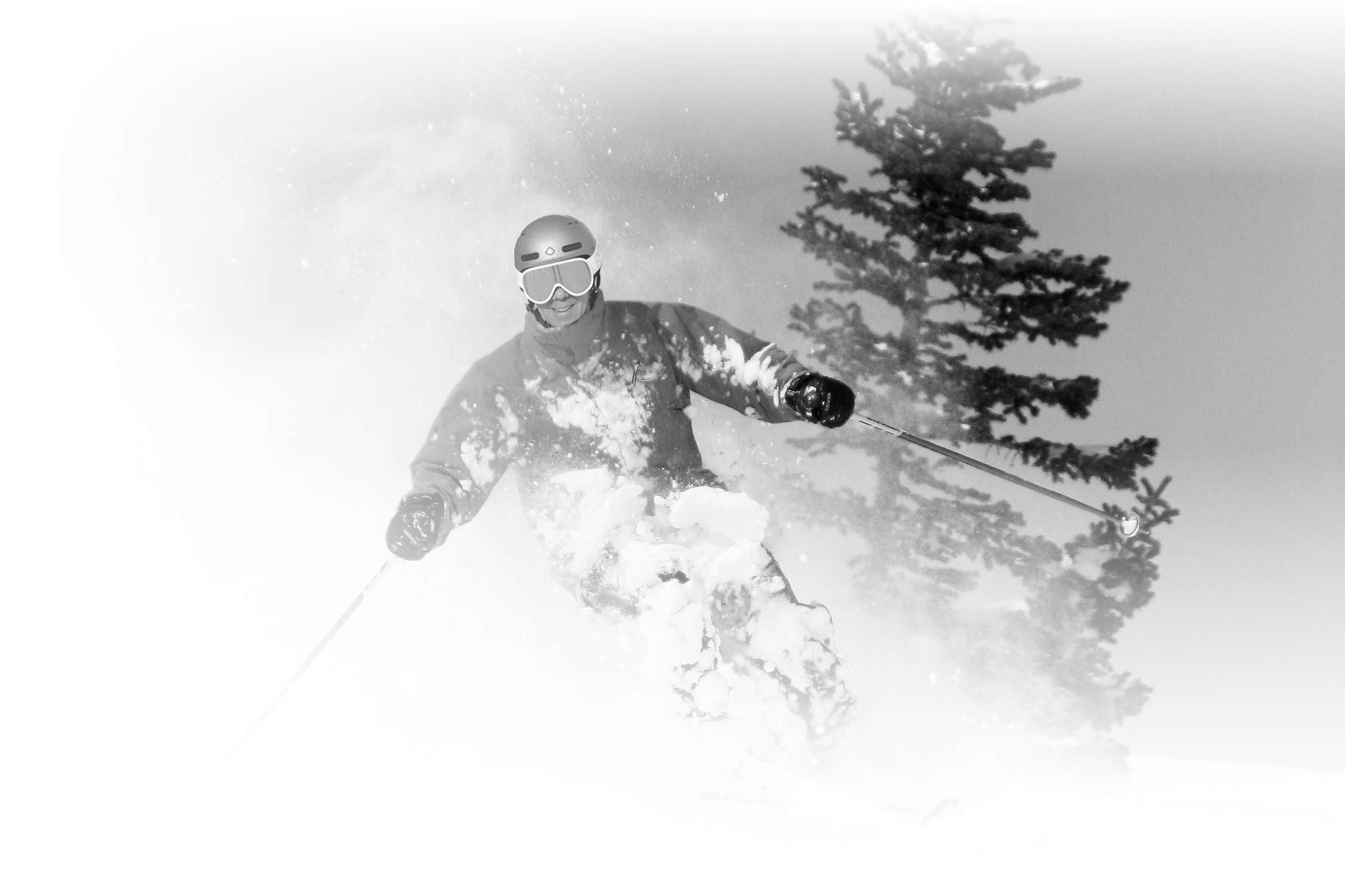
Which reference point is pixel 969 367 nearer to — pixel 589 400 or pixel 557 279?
pixel 589 400

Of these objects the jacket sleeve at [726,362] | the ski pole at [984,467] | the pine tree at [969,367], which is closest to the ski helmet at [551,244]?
the jacket sleeve at [726,362]

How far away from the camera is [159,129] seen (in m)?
6.72

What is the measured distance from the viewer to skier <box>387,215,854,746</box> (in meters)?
4.04

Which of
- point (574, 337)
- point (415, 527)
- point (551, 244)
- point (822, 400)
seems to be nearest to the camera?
point (822, 400)

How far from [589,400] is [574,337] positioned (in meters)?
0.33

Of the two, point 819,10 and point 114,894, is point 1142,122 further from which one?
point 114,894

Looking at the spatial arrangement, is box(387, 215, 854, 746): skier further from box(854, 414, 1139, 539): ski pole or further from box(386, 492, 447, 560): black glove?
box(854, 414, 1139, 539): ski pole

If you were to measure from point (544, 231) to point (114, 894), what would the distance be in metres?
3.78

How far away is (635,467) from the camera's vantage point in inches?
174

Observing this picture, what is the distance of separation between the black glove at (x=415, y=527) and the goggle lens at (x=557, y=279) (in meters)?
1.11

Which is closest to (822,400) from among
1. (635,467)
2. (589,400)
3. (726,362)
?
(726,362)

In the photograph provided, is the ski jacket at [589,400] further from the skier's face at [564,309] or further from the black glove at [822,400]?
the black glove at [822,400]

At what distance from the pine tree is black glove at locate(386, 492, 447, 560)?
324 centimetres

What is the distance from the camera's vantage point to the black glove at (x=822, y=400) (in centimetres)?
390
